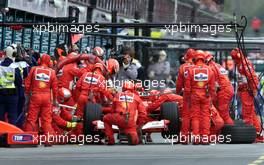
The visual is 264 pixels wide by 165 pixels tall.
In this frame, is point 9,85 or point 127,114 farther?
point 9,85

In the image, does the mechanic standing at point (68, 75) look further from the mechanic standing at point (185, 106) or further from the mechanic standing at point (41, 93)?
the mechanic standing at point (185, 106)

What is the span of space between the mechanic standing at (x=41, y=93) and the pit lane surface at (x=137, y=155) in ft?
1.83

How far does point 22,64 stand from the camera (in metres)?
20.8

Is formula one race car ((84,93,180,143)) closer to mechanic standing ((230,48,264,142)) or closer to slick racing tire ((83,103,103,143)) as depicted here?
slick racing tire ((83,103,103,143))

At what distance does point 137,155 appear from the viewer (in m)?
17.1

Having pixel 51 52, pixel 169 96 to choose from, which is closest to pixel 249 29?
pixel 51 52

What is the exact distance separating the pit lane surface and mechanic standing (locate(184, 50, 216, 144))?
1.20 ft

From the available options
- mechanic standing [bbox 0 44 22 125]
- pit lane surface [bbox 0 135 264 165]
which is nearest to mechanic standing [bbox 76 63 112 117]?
pit lane surface [bbox 0 135 264 165]

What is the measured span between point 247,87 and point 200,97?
2.00 m

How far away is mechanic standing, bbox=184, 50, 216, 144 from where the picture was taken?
1941 centimetres

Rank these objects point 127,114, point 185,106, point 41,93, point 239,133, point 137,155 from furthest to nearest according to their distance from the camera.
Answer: point 239,133 → point 185,106 → point 41,93 → point 127,114 → point 137,155

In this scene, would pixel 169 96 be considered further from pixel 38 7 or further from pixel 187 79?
pixel 38 7

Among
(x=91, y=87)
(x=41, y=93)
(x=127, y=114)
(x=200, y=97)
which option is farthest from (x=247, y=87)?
(x=41, y=93)

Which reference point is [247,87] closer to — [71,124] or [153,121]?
[153,121]
